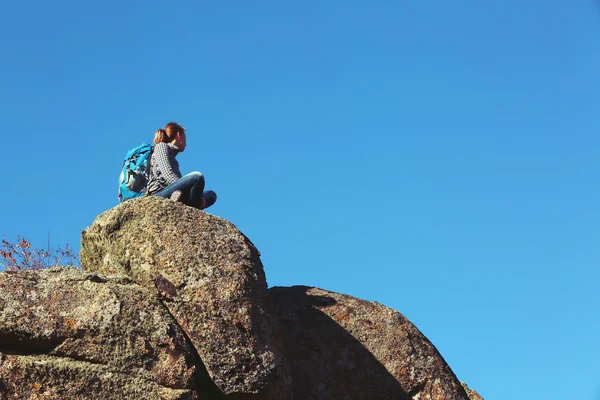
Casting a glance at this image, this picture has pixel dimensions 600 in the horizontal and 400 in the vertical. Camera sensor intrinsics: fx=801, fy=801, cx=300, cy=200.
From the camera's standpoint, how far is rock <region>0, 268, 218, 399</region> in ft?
42.0

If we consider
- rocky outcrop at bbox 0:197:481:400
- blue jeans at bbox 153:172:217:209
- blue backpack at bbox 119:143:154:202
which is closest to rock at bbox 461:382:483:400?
rocky outcrop at bbox 0:197:481:400

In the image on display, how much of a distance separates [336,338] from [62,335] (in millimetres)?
5856

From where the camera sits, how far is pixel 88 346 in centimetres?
1324

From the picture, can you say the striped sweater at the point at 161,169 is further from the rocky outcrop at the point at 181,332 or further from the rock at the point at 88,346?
the rock at the point at 88,346

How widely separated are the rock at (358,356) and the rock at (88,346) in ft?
10.0

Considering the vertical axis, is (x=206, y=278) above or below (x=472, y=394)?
above

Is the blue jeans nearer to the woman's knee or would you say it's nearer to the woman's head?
the woman's knee

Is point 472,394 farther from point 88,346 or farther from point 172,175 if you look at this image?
point 88,346

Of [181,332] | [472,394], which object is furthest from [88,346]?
[472,394]

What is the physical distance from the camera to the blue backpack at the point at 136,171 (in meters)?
17.7

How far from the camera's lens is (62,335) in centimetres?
1323

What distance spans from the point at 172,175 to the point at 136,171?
0.86 m

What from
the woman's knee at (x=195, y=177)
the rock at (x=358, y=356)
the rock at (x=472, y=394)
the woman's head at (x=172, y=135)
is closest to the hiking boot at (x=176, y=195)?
the woman's knee at (x=195, y=177)

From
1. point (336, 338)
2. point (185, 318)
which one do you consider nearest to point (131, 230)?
point (185, 318)
